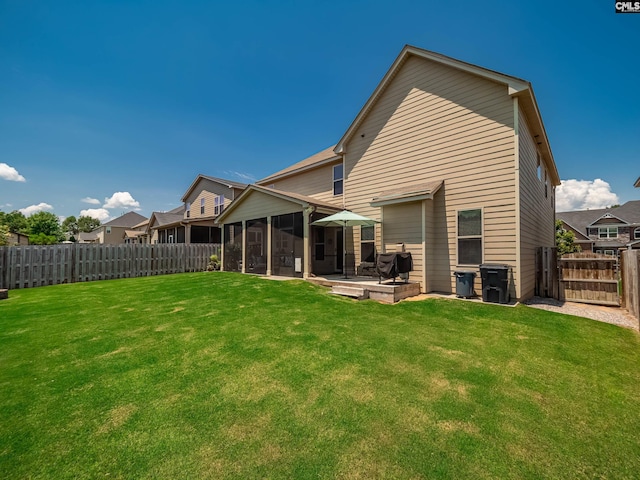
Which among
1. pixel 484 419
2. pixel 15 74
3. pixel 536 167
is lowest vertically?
pixel 484 419

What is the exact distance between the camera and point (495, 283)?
23.4ft

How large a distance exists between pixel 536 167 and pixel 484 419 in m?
11.1

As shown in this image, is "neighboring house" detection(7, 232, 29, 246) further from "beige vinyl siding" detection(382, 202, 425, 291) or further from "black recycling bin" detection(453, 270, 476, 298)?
"black recycling bin" detection(453, 270, 476, 298)

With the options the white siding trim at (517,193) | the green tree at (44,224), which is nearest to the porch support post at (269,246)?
the white siding trim at (517,193)

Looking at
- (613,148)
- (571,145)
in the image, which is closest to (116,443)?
(571,145)

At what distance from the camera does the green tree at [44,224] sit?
51.1 meters

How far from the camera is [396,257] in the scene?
7820 mm

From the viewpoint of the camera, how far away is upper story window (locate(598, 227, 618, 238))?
33.4 m

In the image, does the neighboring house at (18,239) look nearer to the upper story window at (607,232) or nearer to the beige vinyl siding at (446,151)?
the beige vinyl siding at (446,151)

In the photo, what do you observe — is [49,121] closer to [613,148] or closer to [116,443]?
[116,443]

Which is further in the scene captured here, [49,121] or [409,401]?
[49,121]

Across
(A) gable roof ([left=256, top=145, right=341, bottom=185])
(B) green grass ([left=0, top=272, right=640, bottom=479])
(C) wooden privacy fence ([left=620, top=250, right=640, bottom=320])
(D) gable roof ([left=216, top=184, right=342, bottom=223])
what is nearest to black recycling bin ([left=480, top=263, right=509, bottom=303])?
(B) green grass ([left=0, top=272, right=640, bottom=479])

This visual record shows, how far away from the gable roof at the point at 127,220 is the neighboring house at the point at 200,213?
20.9 metres

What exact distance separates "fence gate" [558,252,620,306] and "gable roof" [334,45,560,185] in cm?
466
